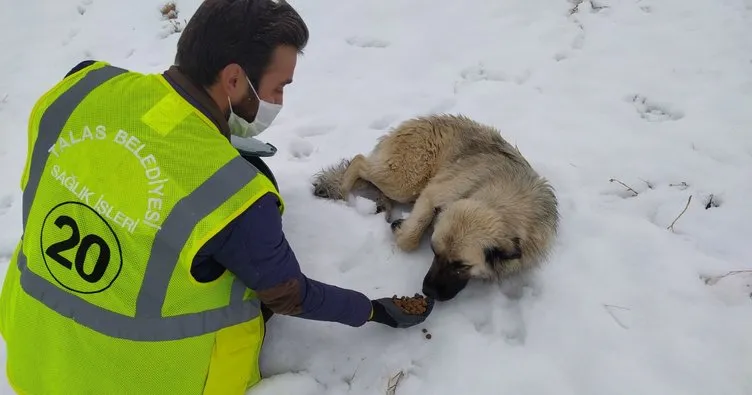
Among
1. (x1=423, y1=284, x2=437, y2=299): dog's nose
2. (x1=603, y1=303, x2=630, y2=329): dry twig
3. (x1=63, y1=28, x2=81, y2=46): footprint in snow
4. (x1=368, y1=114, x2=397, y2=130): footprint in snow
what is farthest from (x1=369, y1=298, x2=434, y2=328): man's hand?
(x1=63, y1=28, x2=81, y2=46): footprint in snow

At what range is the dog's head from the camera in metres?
3.10

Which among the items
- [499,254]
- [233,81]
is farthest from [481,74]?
[233,81]

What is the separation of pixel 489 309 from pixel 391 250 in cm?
75

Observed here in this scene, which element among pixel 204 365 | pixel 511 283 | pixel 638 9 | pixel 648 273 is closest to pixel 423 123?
pixel 511 283

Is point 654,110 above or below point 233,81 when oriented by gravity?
below

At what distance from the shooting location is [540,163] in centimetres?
413

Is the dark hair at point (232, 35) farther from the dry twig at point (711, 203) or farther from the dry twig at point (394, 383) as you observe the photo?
the dry twig at point (711, 203)

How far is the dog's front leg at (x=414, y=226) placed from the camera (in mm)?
3428

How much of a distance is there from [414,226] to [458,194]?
44 centimetres

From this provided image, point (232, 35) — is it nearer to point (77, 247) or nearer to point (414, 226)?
point (77, 247)

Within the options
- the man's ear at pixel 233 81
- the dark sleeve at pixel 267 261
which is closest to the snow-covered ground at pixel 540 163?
the dark sleeve at pixel 267 261

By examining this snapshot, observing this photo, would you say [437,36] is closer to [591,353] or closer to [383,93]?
[383,93]

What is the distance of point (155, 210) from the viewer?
74.2 inches

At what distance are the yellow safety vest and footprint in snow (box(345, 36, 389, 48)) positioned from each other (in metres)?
3.88
